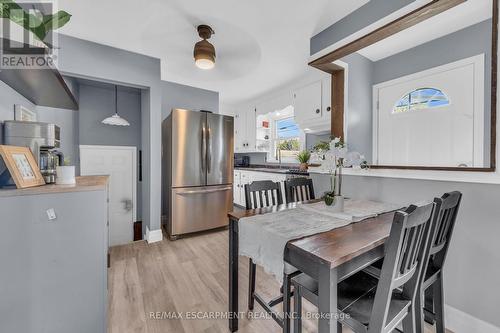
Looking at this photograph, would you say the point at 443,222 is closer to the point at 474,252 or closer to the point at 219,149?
the point at 474,252

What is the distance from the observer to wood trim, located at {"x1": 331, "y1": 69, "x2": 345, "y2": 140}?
2383mm

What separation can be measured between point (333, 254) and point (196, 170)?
104 inches

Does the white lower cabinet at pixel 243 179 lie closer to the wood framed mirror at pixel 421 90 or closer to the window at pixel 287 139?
the window at pixel 287 139

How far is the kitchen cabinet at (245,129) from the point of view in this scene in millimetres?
5031

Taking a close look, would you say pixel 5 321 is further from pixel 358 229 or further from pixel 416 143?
pixel 416 143

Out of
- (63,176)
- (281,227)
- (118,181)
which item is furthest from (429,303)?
(118,181)

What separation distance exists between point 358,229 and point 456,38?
9.10 feet

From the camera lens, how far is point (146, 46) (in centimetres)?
263

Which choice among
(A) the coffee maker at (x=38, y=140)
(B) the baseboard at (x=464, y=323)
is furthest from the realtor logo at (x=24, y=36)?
(B) the baseboard at (x=464, y=323)

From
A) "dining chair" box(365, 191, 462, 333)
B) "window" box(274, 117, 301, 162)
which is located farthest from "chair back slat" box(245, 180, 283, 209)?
"window" box(274, 117, 301, 162)

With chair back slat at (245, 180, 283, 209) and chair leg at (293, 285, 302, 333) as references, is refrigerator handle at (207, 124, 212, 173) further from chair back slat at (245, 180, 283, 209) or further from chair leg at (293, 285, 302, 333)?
chair leg at (293, 285, 302, 333)

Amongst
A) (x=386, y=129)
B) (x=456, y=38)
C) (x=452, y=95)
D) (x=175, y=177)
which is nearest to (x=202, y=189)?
(x=175, y=177)

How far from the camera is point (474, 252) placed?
1.42 metres

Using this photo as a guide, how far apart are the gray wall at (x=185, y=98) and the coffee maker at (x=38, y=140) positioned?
8.67ft
